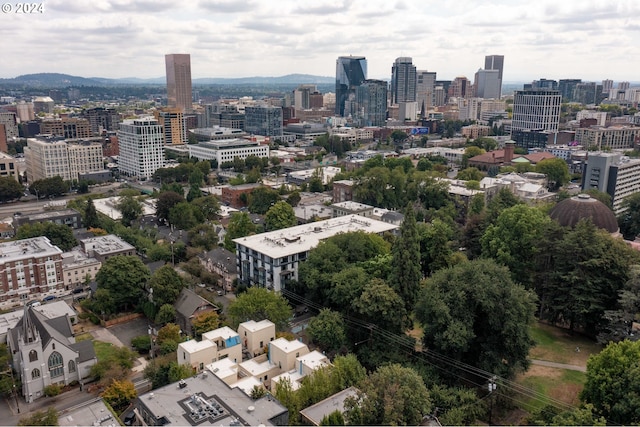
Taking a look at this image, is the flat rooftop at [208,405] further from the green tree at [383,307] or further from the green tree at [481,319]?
the green tree at [481,319]

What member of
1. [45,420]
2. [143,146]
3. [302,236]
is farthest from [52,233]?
[143,146]

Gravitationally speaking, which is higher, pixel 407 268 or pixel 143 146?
pixel 143 146

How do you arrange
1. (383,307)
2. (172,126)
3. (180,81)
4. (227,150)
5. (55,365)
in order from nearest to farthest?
1. (55,365)
2. (383,307)
3. (227,150)
4. (172,126)
5. (180,81)

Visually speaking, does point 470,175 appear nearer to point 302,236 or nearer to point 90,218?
point 302,236

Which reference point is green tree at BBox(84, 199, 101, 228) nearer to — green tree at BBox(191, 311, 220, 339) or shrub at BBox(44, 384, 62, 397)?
green tree at BBox(191, 311, 220, 339)

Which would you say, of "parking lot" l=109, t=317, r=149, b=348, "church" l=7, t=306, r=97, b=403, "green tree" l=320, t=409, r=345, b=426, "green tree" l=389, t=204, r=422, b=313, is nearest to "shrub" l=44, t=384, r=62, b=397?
"church" l=7, t=306, r=97, b=403

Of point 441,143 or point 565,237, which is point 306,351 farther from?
point 441,143
